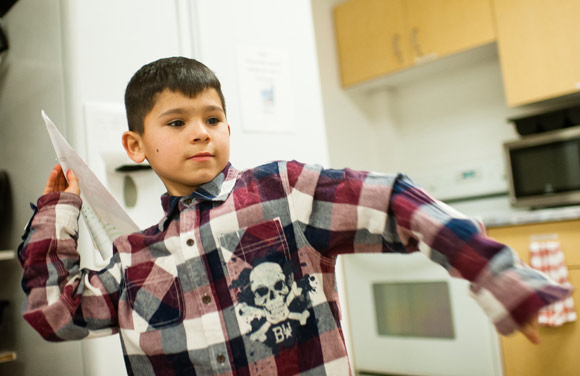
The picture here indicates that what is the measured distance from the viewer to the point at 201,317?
2.54 ft

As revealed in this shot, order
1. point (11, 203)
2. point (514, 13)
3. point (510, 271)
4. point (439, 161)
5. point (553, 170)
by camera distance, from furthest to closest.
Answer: point (439, 161)
point (514, 13)
point (553, 170)
point (11, 203)
point (510, 271)

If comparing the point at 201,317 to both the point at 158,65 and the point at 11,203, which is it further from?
the point at 11,203

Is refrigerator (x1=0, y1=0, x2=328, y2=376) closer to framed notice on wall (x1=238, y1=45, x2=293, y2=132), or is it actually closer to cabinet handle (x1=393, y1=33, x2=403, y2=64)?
framed notice on wall (x1=238, y1=45, x2=293, y2=132)

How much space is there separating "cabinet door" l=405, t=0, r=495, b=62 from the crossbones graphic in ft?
7.48

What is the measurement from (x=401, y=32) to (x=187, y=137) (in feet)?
8.06

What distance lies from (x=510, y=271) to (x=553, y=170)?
204 cm

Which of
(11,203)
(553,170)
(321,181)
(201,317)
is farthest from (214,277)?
(553,170)

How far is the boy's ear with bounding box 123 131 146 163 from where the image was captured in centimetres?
87

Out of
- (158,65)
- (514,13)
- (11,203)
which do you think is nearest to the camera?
Answer: (158,65)

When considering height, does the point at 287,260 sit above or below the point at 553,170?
below

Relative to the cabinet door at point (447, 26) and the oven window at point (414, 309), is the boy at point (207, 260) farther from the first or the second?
the cabinet door at point (447, 26)

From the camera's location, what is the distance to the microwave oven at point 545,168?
7.44 ft

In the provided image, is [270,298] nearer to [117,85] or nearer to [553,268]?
[117,85]

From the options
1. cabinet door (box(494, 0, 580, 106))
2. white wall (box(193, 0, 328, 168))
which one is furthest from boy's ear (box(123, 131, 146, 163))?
cabinet door (box(494, 0, 580, 106))
